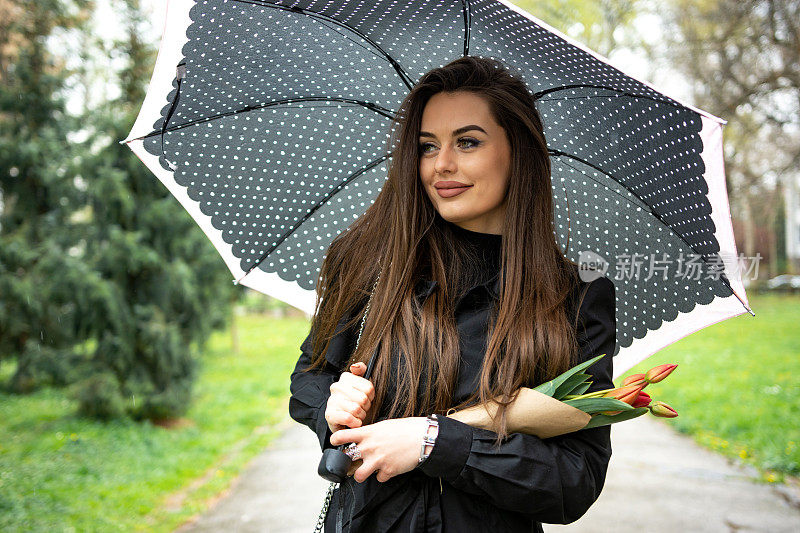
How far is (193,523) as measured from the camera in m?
5.04

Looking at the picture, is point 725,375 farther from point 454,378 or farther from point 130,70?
point 454,378

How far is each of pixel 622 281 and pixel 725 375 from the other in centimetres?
972

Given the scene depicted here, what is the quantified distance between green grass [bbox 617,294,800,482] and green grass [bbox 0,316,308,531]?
5.05 metres

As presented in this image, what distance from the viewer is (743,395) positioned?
937 centimetres

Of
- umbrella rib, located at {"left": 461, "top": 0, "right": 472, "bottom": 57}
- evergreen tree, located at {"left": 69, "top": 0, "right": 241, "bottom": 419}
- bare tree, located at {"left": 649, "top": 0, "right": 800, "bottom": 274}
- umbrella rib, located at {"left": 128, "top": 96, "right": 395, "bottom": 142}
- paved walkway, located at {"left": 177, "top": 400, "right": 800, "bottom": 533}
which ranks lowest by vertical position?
paved walkway, located at {"left": 177, "top": 400, "right": 800, "bottom": 533}

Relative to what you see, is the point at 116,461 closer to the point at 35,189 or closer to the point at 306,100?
the point at 35,189

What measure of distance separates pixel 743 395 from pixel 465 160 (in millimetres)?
8814

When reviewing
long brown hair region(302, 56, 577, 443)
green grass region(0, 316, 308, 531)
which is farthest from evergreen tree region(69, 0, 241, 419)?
long brown hair region(302, 56, 577, 443)

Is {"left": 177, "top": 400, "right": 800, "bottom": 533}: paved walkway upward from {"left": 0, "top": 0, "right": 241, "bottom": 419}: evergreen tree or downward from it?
downward

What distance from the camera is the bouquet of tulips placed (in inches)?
69.3

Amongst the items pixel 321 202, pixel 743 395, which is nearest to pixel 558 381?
pixel 321 202

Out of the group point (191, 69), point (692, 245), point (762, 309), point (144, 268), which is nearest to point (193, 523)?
point (144, 268)

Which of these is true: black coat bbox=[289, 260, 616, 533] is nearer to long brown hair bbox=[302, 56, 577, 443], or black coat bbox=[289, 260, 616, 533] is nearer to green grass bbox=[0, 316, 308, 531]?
long brown hair bbox=[302, 56, 577, 443]

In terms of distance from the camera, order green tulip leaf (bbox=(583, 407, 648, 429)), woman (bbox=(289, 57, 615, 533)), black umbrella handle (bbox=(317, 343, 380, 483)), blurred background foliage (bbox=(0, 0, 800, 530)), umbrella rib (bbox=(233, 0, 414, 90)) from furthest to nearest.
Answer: blurred background foliage (bbox=(0, 0, 800, 530)) → umbrella rib (bbox=(233, 0, 414, 90)) → green tulip leaf (bbox=(583, 407, 648, 429)) → woman (bbox=(289, 57, 615, 533)) → black umbrella handle (bbox=(317, 343, 380, 483))
